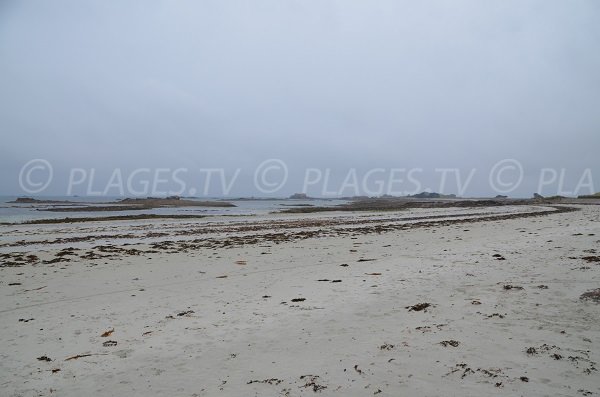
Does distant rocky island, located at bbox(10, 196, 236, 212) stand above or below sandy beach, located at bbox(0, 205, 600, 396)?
below

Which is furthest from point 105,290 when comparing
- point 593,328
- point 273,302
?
point 593,328

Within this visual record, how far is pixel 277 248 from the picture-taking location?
1393cm

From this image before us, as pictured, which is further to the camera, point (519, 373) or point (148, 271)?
point (148, 271)

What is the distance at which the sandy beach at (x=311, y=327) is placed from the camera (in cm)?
383

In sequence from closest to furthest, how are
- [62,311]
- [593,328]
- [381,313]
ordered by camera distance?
[593,328] < [381,313] < [62,311]

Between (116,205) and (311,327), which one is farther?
(116,205)

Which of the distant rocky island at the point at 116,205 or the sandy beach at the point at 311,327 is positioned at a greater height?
the sandy beach at the point at 311,327

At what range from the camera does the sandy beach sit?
3826mm

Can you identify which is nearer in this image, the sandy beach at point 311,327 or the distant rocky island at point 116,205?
the sandy beach at point 311,327

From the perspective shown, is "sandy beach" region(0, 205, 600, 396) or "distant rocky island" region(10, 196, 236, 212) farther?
"distant rocky island" region(10, 196, 236, 212)

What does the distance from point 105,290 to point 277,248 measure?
677 centimetres

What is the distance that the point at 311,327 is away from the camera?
541 cm

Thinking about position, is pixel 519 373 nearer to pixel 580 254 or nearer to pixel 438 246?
pixel 580 254

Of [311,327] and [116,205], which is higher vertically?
[311,327]
